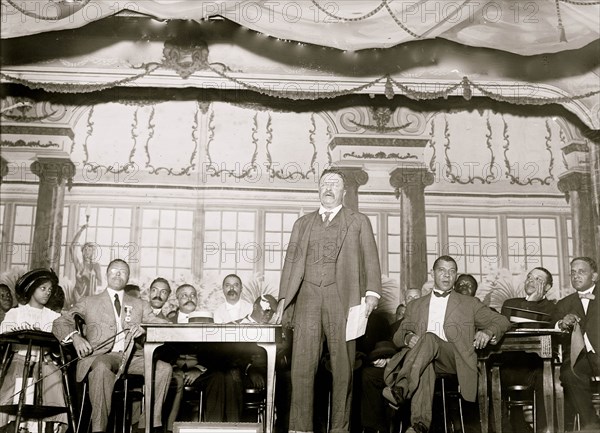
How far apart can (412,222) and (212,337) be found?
373 centimetres

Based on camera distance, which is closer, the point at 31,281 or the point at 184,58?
the point at 31,281

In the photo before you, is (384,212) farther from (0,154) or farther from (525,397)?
(0,154)

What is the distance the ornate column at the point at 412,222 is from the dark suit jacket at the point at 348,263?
2.79 meters

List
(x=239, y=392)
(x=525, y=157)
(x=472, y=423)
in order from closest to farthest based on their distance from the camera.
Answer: (x=239, y=392) < (x=472, y=423) < (x=525, y=157)

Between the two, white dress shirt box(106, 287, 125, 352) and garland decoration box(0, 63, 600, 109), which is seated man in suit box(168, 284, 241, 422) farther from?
garland decoration box(0, 63, 600, 109)

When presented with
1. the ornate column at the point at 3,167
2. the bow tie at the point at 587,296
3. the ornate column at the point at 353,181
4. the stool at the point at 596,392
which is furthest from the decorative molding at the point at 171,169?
the stool at the point at 596,392

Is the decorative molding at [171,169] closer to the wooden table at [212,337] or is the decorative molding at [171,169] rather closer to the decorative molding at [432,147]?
the decorative molding at [432,147]

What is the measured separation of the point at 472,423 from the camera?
241 inches

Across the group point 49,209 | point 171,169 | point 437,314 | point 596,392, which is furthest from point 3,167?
point 596,392

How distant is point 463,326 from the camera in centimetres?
542

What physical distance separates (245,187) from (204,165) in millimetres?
476

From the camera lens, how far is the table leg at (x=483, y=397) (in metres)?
5.21

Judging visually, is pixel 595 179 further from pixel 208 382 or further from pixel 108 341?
pixel 108 341

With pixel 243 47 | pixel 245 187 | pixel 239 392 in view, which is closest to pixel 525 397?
pixel 239 392
